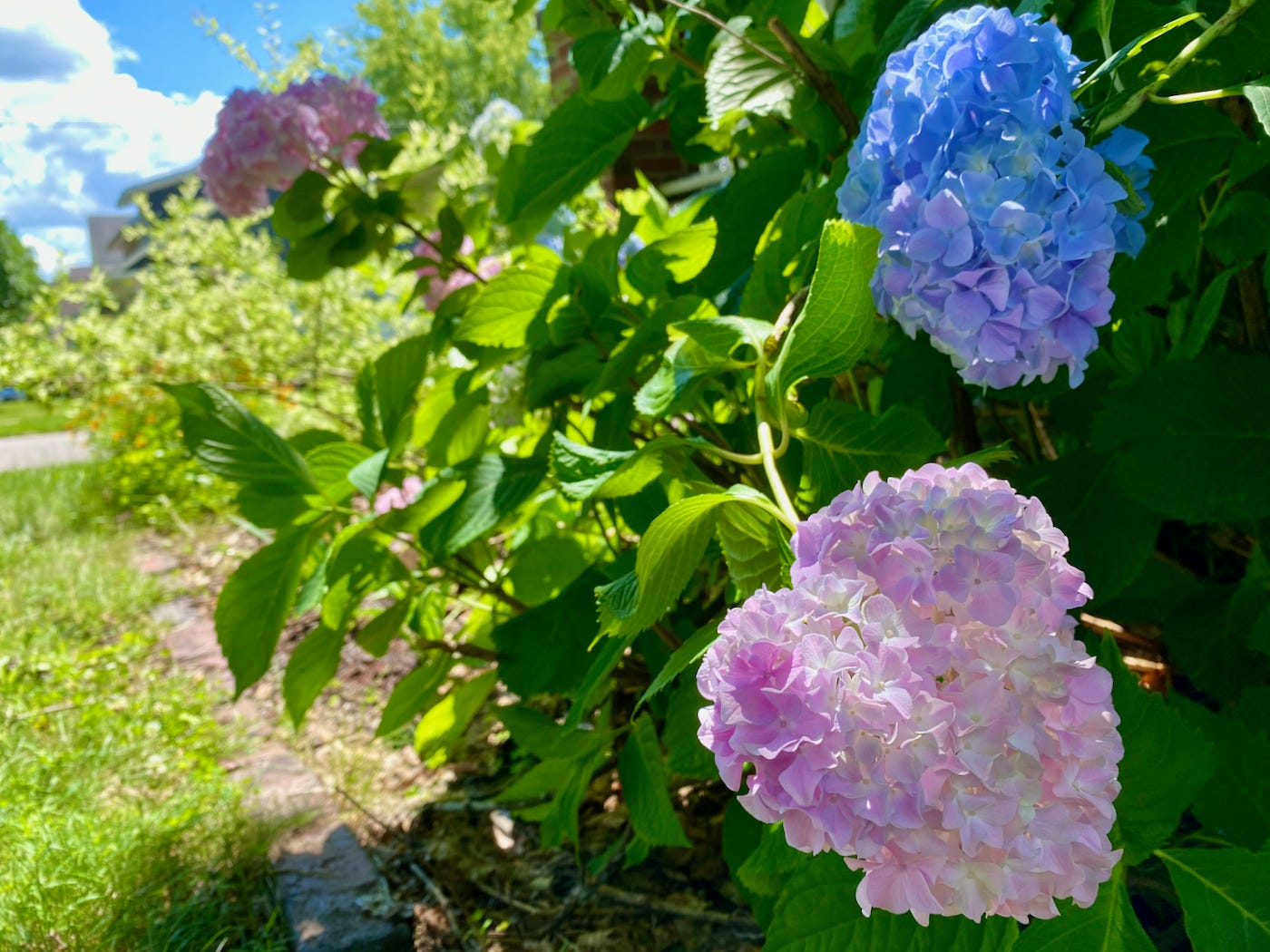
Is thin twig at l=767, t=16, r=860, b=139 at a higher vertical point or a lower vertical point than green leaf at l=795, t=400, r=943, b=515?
higher

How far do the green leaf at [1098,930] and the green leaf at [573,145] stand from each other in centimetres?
86

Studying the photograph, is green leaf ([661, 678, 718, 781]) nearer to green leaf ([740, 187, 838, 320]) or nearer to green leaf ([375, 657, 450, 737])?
green leaf ([740, 187, 838, 320])

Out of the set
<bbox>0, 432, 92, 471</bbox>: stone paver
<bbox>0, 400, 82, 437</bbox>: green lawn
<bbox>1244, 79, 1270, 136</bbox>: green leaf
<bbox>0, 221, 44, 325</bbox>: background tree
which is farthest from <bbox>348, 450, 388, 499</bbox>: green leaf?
<bbox>0, 221, 44, 325</bbox>: background tree

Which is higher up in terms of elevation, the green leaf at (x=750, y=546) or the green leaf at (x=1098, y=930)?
the green leaf at (x=750, y=546)

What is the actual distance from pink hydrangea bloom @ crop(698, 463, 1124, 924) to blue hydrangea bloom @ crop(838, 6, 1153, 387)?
0.18 meters

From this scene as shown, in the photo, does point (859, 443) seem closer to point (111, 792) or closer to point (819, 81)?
point (819, 81)

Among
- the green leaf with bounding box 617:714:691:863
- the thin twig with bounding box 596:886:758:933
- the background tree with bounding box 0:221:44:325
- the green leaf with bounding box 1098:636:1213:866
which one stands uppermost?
the background tree with bounding box 0:221:44:325

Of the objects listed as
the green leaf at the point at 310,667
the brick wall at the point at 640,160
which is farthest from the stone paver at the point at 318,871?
the brick wall at the point at 640,160

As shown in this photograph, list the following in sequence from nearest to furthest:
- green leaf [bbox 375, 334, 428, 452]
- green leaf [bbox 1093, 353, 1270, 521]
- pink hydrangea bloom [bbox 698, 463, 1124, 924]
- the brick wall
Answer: pink hydrangea bloom [bbox 698, 463, 1124, 924], green leaf [bbox 1093, 353, 1270, 521], green leaf [bbox 375, 334, 428, 452], the brick wall

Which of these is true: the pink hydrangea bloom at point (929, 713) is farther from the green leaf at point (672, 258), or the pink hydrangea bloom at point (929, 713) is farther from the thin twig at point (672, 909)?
the thin twig at point (672, 909)

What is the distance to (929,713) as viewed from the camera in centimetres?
42

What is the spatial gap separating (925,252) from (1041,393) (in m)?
0.39

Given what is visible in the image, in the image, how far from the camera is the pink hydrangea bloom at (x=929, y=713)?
419 mm

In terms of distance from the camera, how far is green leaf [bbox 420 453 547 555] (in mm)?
1043
